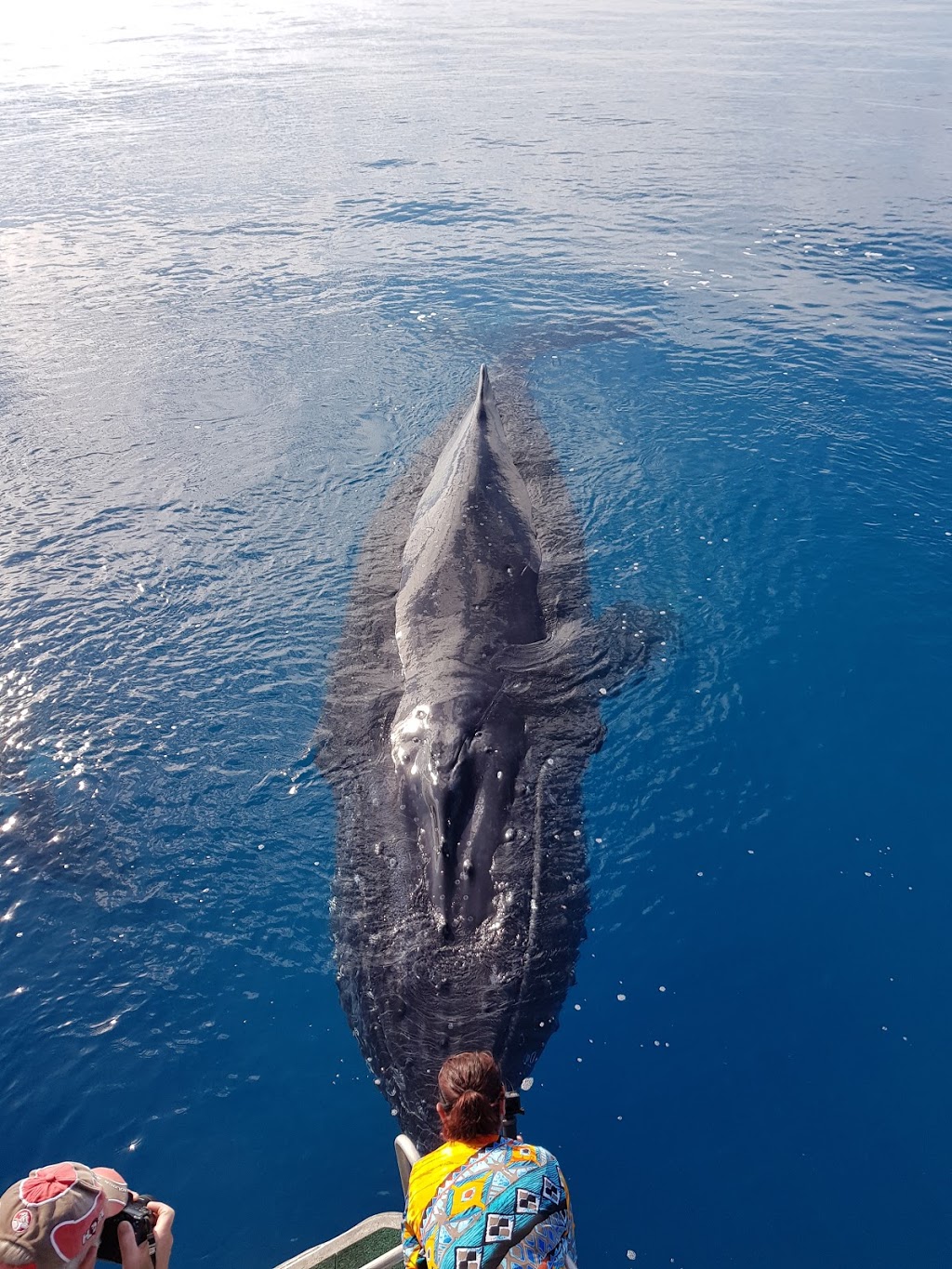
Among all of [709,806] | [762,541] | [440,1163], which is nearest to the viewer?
[440,1163]

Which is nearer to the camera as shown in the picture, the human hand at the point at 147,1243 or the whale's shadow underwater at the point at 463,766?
the human hand at the point at 147,1243

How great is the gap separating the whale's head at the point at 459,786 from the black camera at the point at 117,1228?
389 centimetres

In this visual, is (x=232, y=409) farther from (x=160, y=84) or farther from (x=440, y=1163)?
(x=160, y=84)

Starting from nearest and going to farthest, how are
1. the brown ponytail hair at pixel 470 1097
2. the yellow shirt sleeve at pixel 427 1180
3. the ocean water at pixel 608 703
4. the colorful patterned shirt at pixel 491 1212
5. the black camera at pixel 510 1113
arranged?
the colorful patterned shirt at pixel 491 1212, the yellow shirt sleeve at pixel 427 1180, the brown ponytail hair at pixel 470 1097, the black camera at pixel 510 1113, the ocean water at pixel 608 703

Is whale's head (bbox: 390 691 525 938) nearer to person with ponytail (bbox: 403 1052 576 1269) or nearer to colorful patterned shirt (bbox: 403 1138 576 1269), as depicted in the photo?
person with ponytail (bbox: 403 1052 576 1269)

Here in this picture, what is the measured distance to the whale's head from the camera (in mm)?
9125

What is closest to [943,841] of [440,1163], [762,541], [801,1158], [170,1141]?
[801,1158]

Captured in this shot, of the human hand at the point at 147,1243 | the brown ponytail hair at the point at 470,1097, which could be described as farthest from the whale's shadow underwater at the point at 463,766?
the human hand at the point at 147,1243

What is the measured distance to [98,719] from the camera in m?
12.4

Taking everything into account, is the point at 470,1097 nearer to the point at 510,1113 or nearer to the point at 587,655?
the point at 510,1113

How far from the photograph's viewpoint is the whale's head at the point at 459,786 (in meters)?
9.12

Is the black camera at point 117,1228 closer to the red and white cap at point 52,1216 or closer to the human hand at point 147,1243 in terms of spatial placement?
the human hand at point 147,1243

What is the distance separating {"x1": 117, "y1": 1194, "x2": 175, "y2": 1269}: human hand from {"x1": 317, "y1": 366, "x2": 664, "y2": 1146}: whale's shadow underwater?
259cm

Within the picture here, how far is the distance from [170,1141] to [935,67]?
6382 cm
